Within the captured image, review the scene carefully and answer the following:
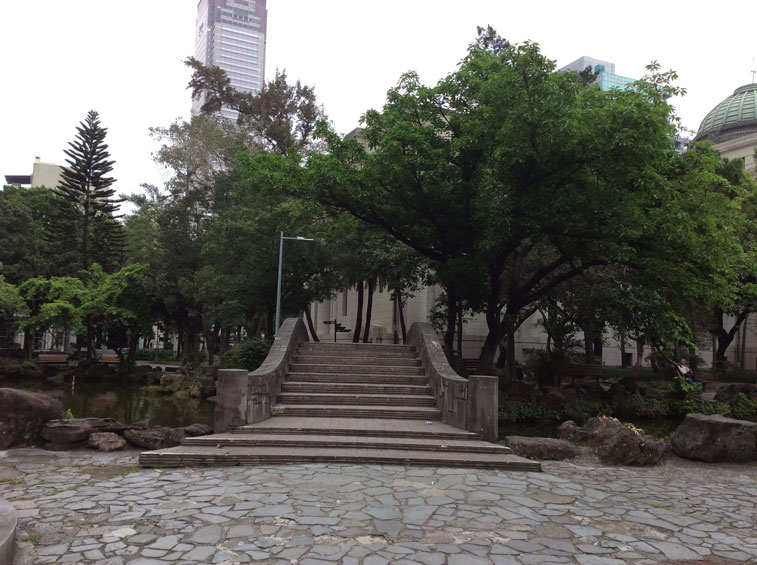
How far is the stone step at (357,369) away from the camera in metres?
13.9

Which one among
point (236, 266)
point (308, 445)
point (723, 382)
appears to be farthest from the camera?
point (723, 382)

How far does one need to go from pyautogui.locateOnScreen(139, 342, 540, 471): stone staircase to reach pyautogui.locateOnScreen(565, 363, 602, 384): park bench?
36.8 ft

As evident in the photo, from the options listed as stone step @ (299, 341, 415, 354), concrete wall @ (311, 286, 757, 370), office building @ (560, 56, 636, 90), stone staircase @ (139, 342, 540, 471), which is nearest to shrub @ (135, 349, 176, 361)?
concrete wall @ (311, 286, 757, 370)

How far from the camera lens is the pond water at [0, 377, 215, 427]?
58.6 feet

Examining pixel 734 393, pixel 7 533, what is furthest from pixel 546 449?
pixel 734 393

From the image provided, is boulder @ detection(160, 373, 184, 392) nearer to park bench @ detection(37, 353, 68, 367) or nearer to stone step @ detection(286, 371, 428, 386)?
park bench @ detection(37, 353, 68, 367)

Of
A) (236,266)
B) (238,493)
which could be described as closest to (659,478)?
(238,493)

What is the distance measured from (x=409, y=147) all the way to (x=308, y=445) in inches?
337

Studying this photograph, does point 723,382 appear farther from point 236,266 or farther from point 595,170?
point 236,266

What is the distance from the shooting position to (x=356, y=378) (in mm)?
13367

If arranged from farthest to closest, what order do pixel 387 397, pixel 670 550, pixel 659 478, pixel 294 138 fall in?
pixel 294 138, pixel 387 397, pixel 659 478, pixel 670 550

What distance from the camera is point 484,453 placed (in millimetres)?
8898

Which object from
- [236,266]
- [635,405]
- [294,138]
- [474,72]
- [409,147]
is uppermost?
[294,138]

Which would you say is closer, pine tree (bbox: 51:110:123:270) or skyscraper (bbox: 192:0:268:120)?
pine tree (bbox: 51:110:123:270)
